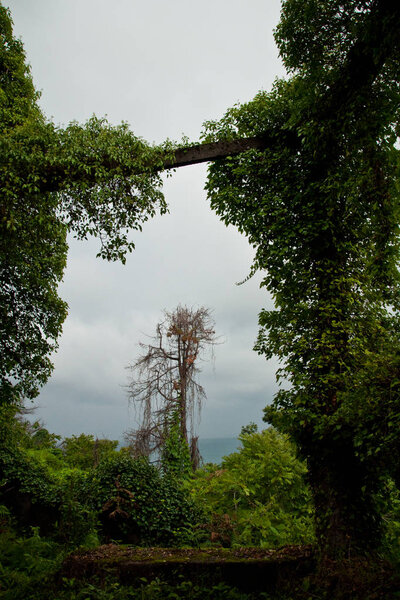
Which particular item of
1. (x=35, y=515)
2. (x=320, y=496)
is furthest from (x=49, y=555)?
(x=320, y=496)

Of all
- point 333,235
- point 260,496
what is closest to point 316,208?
point 333,235

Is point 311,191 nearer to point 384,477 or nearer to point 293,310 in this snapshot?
point 293,310

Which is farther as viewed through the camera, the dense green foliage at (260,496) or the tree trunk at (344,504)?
the dense green foliage at (260,496)

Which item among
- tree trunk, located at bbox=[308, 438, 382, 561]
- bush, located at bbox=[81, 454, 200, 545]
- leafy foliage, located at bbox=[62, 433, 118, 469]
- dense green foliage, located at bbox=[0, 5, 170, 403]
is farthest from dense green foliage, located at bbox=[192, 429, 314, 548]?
leafy foliage, located at bbox=[62, 433, 118, 469]

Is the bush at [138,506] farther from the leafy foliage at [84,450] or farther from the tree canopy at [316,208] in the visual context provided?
the leafy foliage at [84,450]

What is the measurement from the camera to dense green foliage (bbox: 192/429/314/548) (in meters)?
7.73

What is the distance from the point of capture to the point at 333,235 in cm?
685

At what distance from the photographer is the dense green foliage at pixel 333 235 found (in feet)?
15.6

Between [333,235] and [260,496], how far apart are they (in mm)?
7132

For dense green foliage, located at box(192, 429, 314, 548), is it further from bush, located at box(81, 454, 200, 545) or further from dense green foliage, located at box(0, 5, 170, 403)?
dense green foliage, located at box(0, 5, 170, 403)

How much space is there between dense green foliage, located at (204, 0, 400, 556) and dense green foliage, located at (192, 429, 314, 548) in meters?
2.16

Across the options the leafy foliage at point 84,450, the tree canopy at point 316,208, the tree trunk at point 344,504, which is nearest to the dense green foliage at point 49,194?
the tree canopy at point 316,208

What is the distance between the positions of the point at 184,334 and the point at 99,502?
1061cm

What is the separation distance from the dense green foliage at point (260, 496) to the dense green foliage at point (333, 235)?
2161 mm
